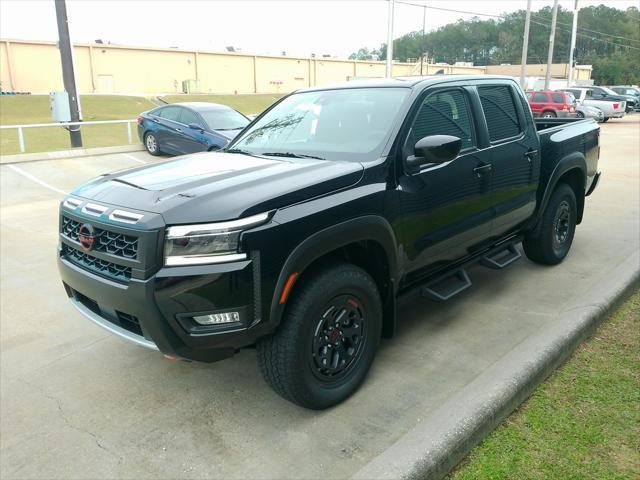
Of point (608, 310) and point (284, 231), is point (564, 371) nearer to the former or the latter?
point (608, 310)

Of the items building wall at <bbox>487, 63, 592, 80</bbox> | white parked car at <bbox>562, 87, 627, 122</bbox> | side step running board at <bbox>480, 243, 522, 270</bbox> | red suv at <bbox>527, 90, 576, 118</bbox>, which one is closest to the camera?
side step running board at <bbox>480, 243, 522, 270</bbox>

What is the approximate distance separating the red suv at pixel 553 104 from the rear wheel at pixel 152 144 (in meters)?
16.5

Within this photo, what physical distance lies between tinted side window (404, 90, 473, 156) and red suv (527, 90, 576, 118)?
69.1ft

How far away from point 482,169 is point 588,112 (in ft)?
81.7

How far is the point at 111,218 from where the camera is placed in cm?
282

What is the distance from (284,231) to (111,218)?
0.91 meters

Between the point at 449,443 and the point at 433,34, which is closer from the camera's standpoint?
the point at 449,443

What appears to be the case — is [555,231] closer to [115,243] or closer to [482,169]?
[482,169]

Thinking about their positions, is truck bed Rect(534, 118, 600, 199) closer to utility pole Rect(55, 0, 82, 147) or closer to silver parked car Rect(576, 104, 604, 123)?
utility pole Rect(55, 0, 82, 147)

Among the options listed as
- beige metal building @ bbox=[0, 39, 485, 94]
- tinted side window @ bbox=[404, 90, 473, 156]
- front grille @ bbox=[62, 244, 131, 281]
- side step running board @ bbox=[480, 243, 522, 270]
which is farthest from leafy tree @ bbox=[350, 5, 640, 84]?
front grille @ bbox=[62, 244, 131, 281]

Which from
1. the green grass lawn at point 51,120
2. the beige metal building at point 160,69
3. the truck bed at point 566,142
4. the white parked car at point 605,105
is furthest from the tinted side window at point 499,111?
the beige metal building at point 160,69

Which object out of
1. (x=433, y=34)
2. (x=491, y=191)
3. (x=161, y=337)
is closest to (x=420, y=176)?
(x=491, y=191)

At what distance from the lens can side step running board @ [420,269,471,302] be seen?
3.96m

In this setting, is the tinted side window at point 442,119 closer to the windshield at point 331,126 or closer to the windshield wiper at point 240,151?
the windshield at point 331,126
